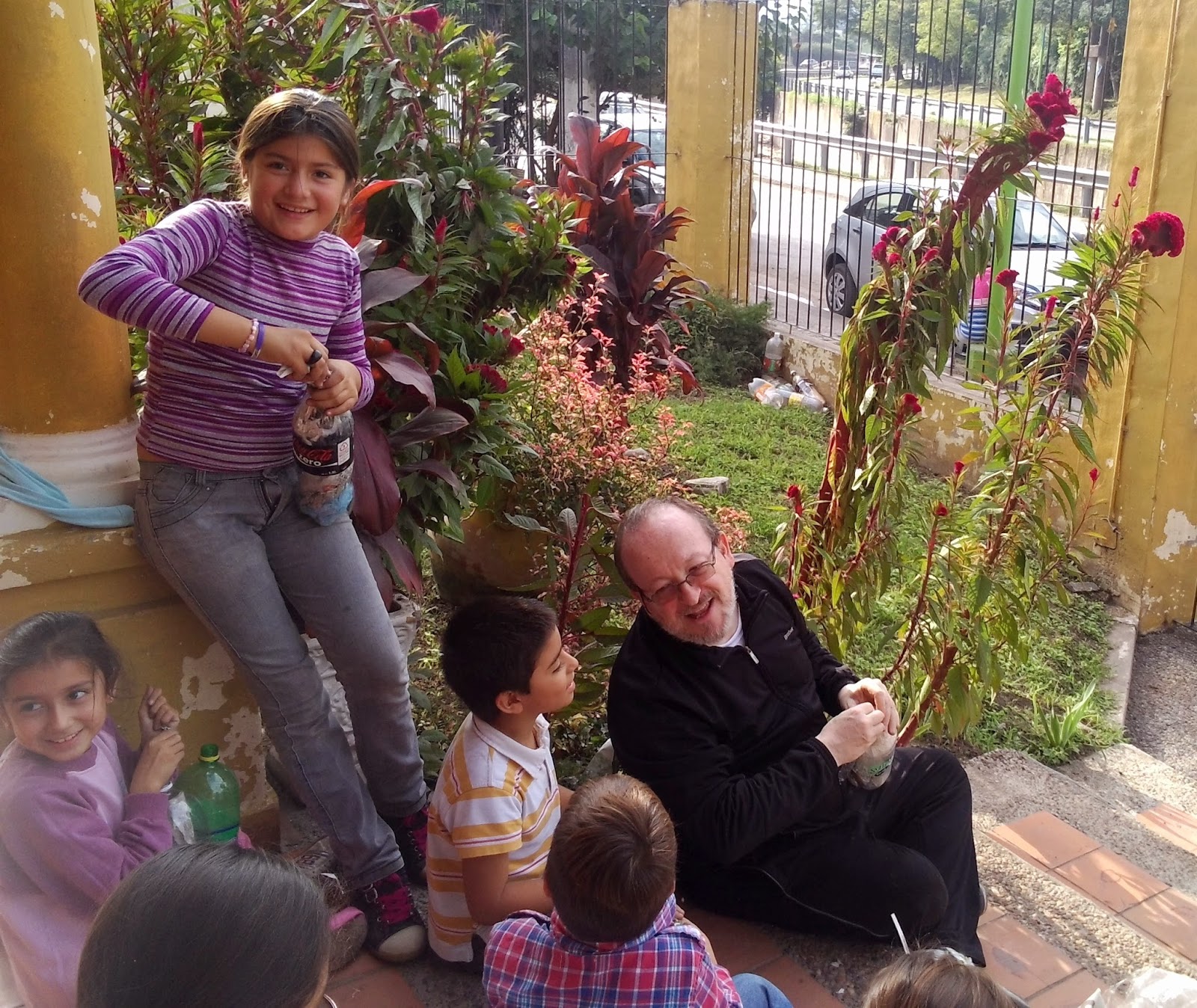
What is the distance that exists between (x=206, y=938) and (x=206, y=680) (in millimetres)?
1490

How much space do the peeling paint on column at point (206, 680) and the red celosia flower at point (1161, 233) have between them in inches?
102

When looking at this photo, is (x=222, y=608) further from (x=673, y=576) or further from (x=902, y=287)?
(x=902, y=287)

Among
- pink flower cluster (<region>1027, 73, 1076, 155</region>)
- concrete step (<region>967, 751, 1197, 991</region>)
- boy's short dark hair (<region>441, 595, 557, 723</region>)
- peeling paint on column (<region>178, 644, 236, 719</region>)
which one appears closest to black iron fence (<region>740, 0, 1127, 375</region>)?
pink flower cluster (<region>1027, 73, 1076, 155</region>)

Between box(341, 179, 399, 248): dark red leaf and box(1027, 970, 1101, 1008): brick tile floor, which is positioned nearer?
box(1027, 970, 1101, 1008): brick tile floor

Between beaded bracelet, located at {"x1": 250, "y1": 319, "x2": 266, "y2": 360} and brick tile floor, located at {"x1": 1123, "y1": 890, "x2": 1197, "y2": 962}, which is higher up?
beaded bracelet, located at {"x1": 250, "y1": 319, "x2": 266, "y2": 360}

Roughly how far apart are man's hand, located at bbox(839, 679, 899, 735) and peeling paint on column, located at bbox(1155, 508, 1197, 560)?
3.14m

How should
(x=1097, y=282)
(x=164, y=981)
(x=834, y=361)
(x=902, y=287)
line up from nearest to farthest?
(x=164, y=981) → (x=902, y=287) → (x=1097, y=282) → (x=834, y=361)

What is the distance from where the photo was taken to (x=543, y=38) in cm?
888

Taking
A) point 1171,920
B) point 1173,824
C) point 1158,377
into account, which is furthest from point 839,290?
point 1171,920

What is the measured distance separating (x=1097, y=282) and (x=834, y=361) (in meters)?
4.49

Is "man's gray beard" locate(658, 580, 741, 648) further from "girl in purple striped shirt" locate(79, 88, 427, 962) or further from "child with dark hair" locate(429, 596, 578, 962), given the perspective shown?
"girl in purple striped shirt" locate(79, 88, 427, 962)

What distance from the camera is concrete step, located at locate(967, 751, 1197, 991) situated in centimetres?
273

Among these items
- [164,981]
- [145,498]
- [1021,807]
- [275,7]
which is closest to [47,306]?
[145,498]

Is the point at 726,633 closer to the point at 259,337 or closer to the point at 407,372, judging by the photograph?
the point at 407,372
